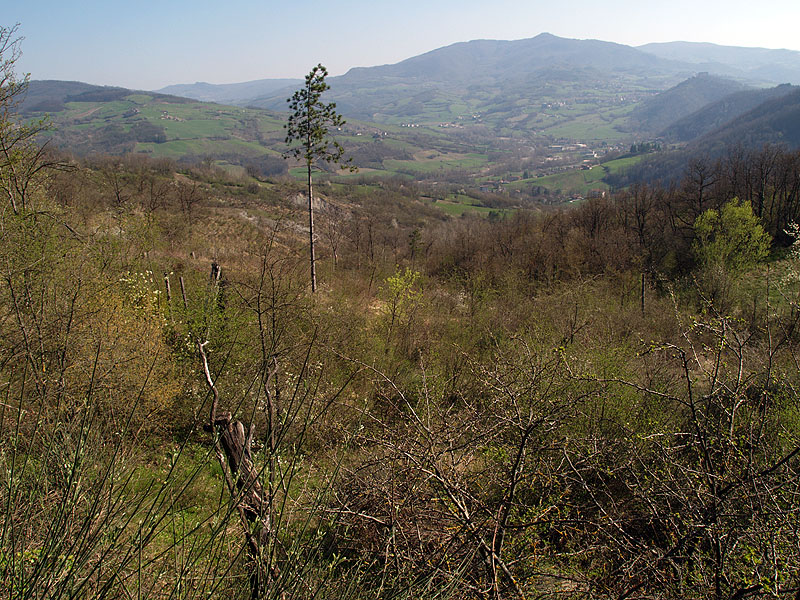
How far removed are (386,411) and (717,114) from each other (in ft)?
664

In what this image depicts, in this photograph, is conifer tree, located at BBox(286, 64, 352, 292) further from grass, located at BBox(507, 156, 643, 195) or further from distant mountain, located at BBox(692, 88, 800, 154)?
distant mountain, located at BBox(692, 88, 800, 154)

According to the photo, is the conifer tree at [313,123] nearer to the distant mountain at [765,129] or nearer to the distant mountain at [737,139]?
the distant mountain at [737,139]

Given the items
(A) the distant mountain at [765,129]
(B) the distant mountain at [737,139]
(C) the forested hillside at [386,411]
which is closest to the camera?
(C) the forested hillside at [386,411]

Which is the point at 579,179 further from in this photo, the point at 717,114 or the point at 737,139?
the point at 717,114

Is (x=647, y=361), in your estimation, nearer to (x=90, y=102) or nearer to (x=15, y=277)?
(x=15, y=277)

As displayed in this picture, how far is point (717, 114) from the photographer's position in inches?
6314

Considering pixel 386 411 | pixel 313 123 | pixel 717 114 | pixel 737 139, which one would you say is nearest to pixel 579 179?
pixel 737 139

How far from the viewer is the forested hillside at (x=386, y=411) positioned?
2.53 meters

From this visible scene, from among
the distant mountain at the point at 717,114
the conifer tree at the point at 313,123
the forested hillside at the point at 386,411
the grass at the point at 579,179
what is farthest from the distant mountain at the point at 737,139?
the conifer tree at the point at 313,123

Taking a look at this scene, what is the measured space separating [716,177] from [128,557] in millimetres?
44855

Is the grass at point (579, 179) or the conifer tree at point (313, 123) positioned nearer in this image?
the conifer tree at point (313, 123)

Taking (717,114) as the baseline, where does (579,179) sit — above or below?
below

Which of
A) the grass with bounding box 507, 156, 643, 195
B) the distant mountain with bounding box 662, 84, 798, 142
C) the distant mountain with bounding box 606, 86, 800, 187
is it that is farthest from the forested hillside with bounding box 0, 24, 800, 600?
the distant mountain with bounding box 662, 84, 798, 142

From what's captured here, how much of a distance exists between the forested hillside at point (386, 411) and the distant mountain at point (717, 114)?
16273 cm
